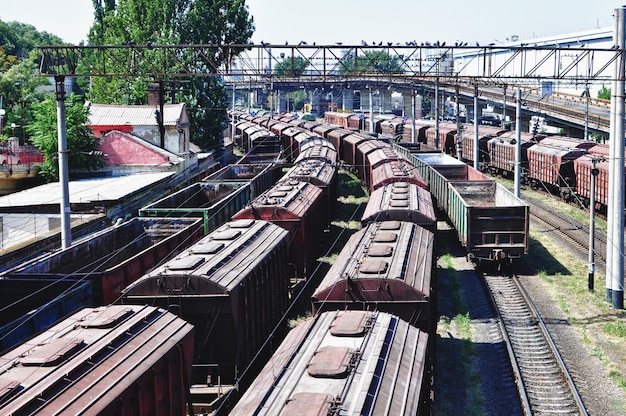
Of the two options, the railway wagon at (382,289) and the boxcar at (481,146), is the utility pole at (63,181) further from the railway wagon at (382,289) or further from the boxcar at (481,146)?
the boxcar at (481,146)

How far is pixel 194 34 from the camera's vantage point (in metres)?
56.2

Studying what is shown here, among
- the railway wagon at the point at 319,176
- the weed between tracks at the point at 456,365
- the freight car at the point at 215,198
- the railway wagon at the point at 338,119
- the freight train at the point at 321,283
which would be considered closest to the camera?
the freight train at the point at 321,283

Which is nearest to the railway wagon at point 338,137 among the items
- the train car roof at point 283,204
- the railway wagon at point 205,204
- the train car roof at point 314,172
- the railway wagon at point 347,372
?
the train car roof at point 314,172

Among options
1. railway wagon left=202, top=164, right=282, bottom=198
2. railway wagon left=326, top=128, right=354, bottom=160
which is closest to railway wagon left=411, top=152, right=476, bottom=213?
railway wagon left=202, top=164, right=282, bottom=198

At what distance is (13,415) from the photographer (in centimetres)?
905

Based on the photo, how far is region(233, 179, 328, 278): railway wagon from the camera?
73.2 feet

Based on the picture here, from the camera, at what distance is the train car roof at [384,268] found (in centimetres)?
1451

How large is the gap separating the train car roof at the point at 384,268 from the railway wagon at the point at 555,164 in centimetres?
2163

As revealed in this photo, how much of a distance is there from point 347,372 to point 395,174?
19.6 m

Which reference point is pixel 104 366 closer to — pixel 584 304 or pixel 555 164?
pixel 584 304

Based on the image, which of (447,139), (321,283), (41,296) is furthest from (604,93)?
(41,296)

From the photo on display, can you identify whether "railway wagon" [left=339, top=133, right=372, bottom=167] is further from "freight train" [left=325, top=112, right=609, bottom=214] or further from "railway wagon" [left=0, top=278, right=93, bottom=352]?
"railway wagon" [left=0, top=278, right=93, bottom=352]

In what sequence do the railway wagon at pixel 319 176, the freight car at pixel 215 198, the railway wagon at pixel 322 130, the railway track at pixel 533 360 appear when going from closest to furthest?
1. the railway track at pixel 533 360
2. the freight car at pixel 215 198
3. the railway wagon at pixel 319 176
4. the railway wagon at pixel 322 130

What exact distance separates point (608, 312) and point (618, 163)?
4811 millimetres
